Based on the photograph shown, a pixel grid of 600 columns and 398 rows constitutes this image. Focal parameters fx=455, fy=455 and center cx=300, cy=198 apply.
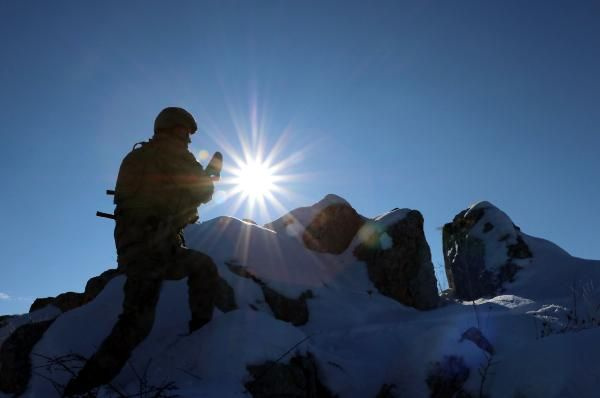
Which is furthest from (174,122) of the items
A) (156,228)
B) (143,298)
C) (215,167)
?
(143,298)

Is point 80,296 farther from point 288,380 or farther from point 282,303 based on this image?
point 288,380

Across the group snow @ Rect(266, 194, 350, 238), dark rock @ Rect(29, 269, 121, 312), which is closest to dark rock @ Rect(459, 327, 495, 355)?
dark rock @ Rect(29, 269, 121, 312)

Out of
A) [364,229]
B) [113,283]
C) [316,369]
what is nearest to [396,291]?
[364,229]

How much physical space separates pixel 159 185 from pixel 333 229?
596 centimetres

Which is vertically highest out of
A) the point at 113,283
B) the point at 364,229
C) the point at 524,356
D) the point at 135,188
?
the point at 364,229

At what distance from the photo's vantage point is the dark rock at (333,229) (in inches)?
381

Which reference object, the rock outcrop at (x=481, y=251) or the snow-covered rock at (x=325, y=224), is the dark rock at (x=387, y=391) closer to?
the snow-covered rock at (x=325, y=224)

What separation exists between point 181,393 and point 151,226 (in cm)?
166

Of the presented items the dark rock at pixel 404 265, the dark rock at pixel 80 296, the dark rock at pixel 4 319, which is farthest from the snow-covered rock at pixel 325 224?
the dark rock at pixel 4 319

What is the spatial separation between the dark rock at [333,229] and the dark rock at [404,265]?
499 mm

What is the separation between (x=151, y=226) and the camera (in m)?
4.39

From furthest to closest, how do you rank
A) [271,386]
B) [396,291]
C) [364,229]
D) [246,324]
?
[364,229], [396,291], [246,324], [271,386]

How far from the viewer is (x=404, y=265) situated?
9.34 m

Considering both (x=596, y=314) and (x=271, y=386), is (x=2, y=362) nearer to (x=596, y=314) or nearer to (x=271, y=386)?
(x=271, y=386)
